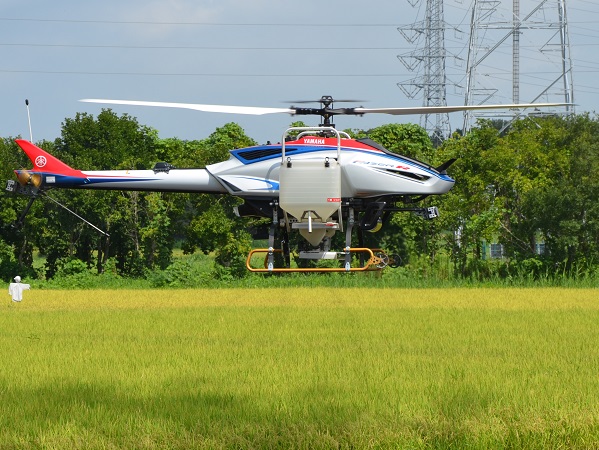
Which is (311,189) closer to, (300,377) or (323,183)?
(323,183)

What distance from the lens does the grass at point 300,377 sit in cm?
1088

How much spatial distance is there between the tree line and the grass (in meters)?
13.4

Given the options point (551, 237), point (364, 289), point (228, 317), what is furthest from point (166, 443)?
point (551, 237)

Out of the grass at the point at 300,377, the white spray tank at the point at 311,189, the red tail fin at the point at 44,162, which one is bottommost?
the grass at the point at 300,377

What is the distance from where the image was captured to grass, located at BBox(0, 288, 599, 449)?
10.9 meters

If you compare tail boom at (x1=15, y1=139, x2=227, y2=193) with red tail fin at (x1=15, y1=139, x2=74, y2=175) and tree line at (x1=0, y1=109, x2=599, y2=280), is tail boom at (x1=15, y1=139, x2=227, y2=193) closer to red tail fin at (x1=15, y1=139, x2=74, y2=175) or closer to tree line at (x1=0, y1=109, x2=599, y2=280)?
red tail fin at (x1=15, y1=139, x2=74, y2=175)

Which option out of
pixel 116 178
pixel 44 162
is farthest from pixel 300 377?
pixel 44 162

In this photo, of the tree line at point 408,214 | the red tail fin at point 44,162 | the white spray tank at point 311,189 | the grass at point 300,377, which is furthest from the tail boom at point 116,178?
the tree line at point 408,214

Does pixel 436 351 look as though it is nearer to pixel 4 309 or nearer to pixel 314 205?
pixel 314 205

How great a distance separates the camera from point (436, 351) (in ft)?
60.7

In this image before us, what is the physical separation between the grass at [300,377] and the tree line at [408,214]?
13.4 metres

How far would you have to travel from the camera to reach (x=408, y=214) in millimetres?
42688

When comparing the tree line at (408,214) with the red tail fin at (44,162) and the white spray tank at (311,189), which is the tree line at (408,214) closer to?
the red tail fin at (44,162)

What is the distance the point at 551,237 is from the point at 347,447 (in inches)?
1308
